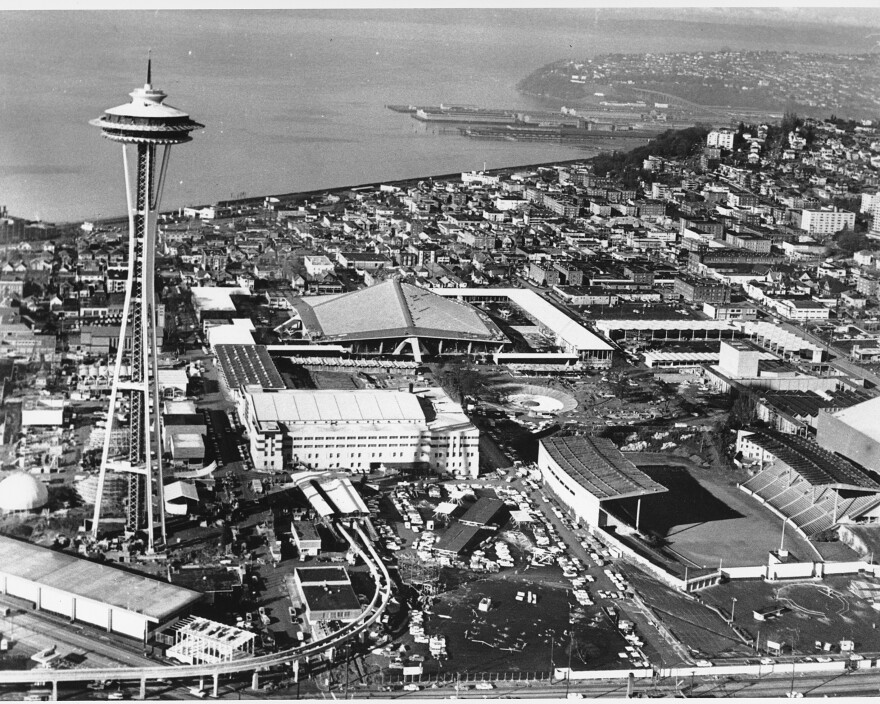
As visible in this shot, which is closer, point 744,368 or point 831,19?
point 744,368

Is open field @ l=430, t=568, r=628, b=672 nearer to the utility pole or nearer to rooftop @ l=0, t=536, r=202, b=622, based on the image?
the utility pole

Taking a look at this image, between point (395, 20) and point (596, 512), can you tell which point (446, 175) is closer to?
point (395, 20)

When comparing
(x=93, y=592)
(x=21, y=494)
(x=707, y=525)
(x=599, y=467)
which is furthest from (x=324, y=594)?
(x=707, y=525)

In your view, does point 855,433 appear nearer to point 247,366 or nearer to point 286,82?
point 247,366

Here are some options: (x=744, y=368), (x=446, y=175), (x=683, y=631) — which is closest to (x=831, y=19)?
(x=446, y=175)

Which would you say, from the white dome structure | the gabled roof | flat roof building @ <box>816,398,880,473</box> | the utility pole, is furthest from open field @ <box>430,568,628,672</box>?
the gabled roof
